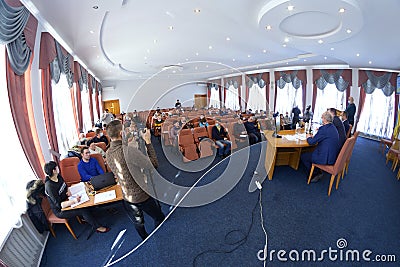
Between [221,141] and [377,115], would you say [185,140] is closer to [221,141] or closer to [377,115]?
[221,141]

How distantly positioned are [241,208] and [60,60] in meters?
4.45

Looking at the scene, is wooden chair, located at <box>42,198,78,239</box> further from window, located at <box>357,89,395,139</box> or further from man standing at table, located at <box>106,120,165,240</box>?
window, located at <box>357,89,395,139</box>

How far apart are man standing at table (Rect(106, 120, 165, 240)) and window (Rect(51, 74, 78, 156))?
3.05 meters

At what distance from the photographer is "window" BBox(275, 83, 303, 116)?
9969 mm

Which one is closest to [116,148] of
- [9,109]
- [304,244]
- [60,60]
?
[9,109]

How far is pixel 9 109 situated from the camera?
2223 millimetres

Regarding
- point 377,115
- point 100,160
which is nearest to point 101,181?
point 100,160

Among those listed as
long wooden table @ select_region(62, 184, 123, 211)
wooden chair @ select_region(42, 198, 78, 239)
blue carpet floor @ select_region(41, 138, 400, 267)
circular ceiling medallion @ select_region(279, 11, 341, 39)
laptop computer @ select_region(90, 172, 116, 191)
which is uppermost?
circular ceiling medallion @ select_region(279, 11, 341, 39)

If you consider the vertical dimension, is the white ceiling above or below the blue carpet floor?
above

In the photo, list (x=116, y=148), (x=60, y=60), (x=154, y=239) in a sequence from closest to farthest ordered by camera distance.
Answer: (x=116, y=148)
(x=154, y=239)
(x=60, y=60)

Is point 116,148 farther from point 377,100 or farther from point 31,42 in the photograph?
point 377,100

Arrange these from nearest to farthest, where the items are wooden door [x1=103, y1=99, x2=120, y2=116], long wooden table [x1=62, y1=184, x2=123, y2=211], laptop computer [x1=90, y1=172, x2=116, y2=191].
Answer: long wooden table [x1=62, y1=184, x2=123, y2=211]
laptop computer [x1=90, y1=172, x2=116, y2=191]
wooden door [x1=103, y1=99, x2=120, y2=116]

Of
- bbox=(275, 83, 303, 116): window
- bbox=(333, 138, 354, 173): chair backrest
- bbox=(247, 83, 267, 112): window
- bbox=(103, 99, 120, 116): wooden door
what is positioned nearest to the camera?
bbox=(333, 138, 354, 173): chair backrest

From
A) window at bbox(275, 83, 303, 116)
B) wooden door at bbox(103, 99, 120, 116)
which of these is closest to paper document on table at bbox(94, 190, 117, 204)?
window at bbox(275, 83, 303, 116)
